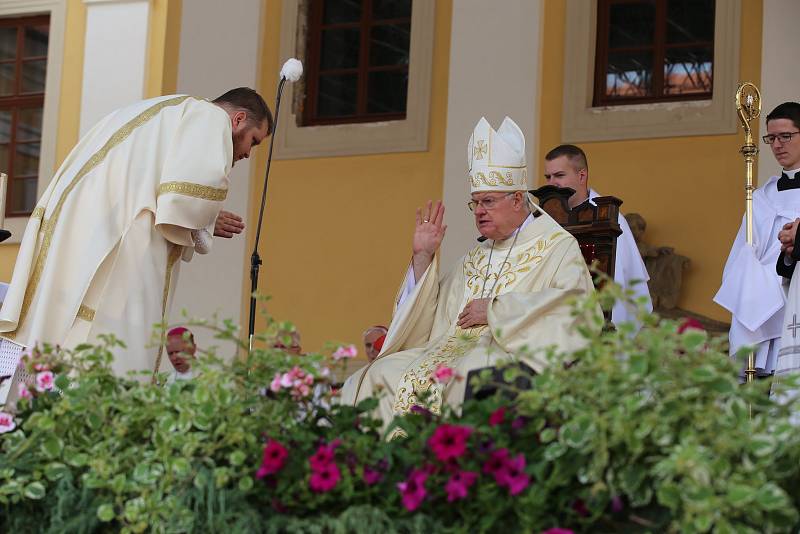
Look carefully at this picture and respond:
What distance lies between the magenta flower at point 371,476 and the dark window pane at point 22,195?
10079 mm

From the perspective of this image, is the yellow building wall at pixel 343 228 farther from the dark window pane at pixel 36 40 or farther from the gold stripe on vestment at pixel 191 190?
the gold stripe on vestment at pixel 191 190

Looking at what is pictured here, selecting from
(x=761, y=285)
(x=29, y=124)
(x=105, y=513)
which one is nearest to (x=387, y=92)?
(x=29, y=124)

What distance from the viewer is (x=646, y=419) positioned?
353cm

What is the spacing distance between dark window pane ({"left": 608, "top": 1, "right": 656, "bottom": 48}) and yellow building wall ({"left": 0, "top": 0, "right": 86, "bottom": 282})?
192 inches

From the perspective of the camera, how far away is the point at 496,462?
3732mm

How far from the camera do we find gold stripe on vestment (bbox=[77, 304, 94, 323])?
19.7 feet

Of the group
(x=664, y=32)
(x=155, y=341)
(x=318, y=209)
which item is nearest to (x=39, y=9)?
(x=318, y=209)

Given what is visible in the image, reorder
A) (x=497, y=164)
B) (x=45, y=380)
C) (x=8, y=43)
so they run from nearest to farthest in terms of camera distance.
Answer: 1. (x=45, y=380)
2. (x=497, y=164)
3. (x=8, y=43)

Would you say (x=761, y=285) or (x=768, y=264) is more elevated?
(x=768, y=264)

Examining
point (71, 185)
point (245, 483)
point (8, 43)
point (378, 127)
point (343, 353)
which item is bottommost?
point (245, 483)

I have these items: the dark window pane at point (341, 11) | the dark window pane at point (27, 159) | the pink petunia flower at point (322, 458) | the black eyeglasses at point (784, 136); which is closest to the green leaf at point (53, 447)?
the pink petunia flower at point (322, 458)

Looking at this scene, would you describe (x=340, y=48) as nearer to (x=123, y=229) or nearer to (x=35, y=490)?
(x=123, y=229)

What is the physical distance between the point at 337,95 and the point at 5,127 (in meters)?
3.65

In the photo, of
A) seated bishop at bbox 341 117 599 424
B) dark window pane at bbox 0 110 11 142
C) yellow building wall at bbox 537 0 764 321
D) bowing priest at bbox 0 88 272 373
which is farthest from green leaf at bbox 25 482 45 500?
dark window pane at bbox 0 110 11 142
